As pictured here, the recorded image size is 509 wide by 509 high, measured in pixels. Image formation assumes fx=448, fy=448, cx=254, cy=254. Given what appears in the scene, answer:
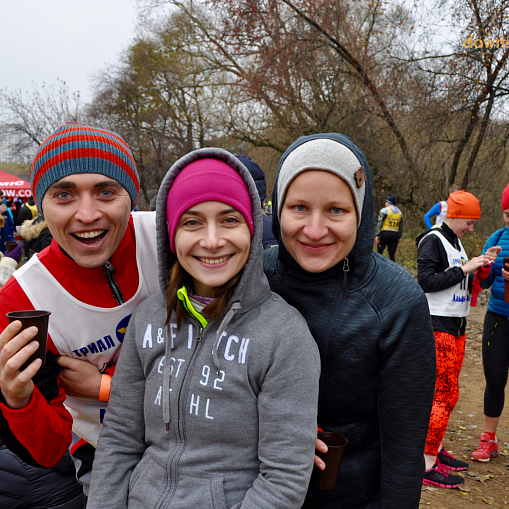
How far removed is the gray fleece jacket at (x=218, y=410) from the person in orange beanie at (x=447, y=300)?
2.68 meters

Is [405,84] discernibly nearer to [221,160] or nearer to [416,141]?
[416,141]

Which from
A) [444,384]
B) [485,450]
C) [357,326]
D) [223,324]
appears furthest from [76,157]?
[485,450]

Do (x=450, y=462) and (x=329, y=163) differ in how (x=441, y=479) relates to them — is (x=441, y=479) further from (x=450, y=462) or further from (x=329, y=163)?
(x=329, y=163)

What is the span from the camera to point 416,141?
11.6m

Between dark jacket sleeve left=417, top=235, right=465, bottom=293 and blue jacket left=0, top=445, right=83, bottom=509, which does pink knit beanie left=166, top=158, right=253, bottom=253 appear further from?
dark jacket sleeve left=417, top=235, right=465, bottom=293

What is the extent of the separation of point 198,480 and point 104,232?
3.42 feet

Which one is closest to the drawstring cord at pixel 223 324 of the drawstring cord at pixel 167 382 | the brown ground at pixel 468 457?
the drawstring cord at pixel 167 382

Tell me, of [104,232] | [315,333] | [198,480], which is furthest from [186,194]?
[198,480]

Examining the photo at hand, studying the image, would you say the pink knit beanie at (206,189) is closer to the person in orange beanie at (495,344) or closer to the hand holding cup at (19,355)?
the hand holding cup at (19,355)

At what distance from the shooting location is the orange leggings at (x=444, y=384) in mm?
3824

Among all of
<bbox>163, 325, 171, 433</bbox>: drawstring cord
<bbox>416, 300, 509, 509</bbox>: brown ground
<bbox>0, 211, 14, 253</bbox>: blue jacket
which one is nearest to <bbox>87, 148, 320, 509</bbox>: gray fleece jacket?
<bbox>163, 325, 171, 433</bbox>: drawstring cord

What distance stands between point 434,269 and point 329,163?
9.41ft

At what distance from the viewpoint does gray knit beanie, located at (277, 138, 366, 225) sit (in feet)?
5.20

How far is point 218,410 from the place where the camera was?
151 centimetres
